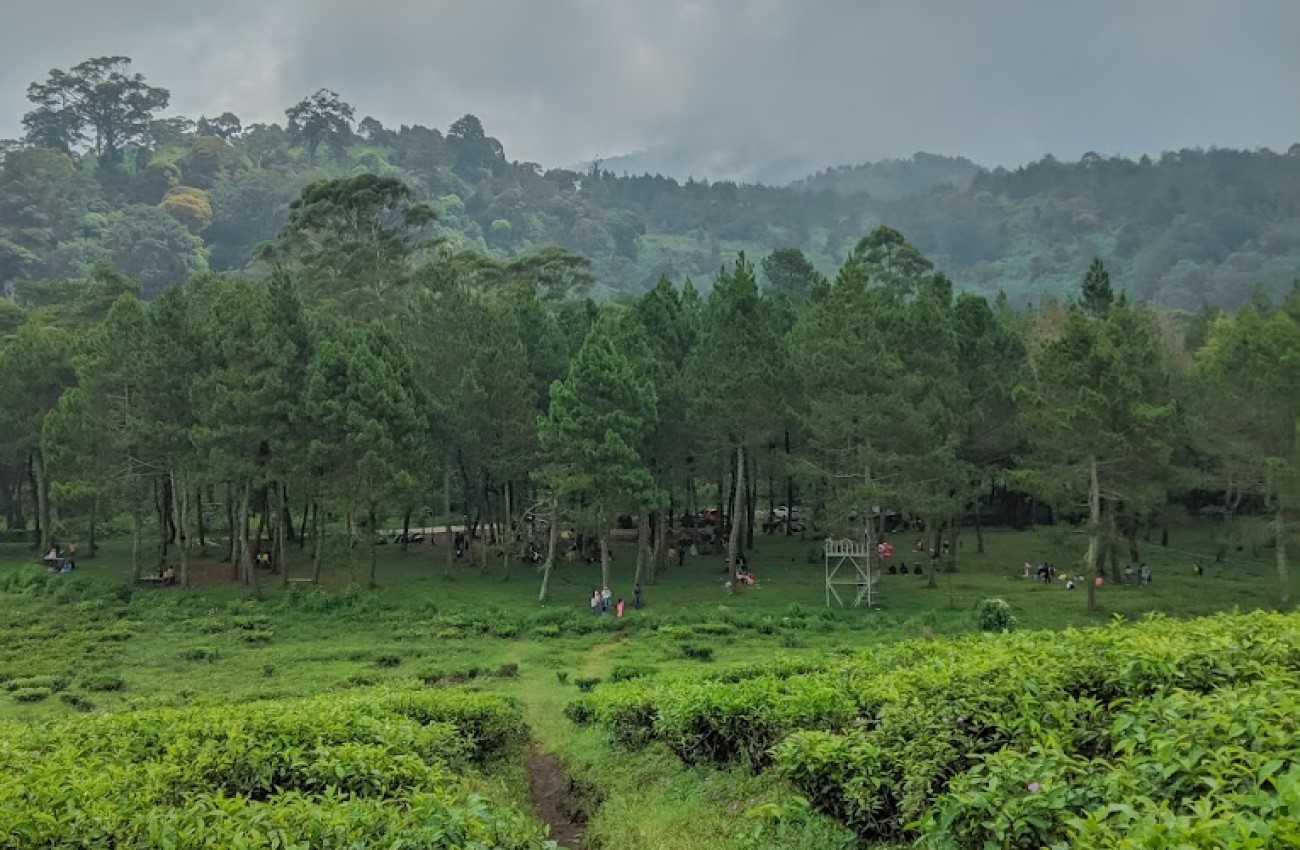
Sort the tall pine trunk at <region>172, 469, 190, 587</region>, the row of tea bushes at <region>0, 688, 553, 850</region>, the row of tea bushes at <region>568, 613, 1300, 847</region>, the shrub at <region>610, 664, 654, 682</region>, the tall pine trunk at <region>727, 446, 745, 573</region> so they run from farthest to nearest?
the tall pine trunk at <region>727, 446, 745, 573</region> < the tall pine trunk at <region>172, 469, 190, 587</region> < the shrub at <region>610, 664, 654, 682</region> < the row of tea bushes at <region>0, 688, 553, 850</region> < the row of tea bushes at <region>568, 613, 1300, 847</region>

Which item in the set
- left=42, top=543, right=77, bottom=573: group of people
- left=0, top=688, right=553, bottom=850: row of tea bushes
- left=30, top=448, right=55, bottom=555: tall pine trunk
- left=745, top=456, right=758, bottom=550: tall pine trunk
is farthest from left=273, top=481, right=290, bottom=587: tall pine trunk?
left=0, top=688, right=553, bottom=850: row of tea bushes

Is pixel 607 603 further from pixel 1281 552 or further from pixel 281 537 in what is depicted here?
pixel 1281 552

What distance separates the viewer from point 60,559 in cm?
4172

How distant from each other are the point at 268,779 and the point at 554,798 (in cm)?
520

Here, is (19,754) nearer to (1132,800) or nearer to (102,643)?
(1132,800)

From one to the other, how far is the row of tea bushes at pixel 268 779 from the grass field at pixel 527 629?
8.07 ft

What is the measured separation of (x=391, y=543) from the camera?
4931cm

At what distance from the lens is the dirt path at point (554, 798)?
443 inches

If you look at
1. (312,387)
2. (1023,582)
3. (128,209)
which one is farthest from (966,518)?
(128,209)

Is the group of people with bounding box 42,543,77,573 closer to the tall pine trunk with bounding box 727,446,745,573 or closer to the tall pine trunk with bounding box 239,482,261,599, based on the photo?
the tall pine trunk with bounding box 239,482,261,599

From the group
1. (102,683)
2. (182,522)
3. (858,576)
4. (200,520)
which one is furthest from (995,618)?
(200,520)

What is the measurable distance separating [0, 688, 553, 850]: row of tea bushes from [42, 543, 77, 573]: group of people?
33.2 m

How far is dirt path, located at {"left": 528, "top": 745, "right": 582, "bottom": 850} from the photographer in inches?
443

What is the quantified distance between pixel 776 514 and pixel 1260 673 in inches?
2175
